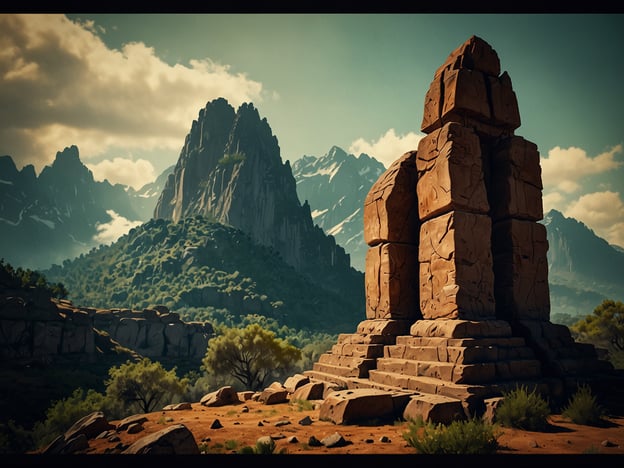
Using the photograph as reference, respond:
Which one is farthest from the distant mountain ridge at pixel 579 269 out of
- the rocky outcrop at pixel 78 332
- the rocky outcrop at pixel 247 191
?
the rocky outcrop at pixel 78 332

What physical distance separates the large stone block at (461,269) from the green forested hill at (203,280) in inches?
2943

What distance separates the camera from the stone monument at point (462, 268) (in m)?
8.72

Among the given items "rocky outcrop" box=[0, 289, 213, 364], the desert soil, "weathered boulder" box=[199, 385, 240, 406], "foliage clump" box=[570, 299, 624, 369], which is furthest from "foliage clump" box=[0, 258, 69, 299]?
"foliage clump" box=[570, 299, 624, 369]

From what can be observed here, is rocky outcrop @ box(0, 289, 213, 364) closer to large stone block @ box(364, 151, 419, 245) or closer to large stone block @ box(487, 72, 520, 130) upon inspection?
large stone block @ box(364, 151, 419, 245)

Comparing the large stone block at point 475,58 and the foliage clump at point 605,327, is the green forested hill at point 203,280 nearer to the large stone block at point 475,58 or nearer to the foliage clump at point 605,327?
the foliage clump at point 605,327

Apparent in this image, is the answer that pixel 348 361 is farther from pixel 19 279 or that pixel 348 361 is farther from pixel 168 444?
pixel 19 279

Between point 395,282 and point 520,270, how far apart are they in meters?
3.27

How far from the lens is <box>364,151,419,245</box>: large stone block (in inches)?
472

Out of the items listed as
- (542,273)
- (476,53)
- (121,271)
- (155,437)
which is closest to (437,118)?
(476,53)

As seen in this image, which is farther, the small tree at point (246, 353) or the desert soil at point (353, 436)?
the small tree at point (246, 353)
